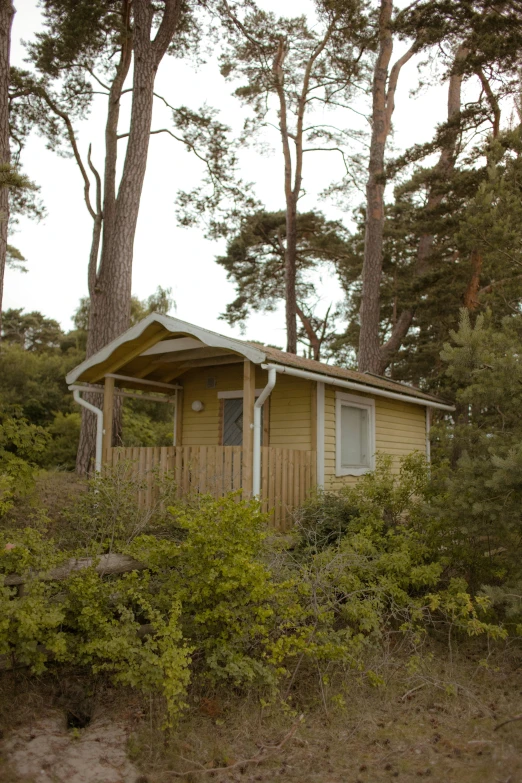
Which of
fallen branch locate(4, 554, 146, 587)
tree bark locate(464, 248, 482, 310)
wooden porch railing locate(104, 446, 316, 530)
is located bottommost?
fallen branch locate(4, 554, 146, 587)

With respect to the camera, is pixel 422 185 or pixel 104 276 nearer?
pixel 104 276

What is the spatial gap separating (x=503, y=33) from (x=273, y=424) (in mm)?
9313

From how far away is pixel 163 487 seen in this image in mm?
7066

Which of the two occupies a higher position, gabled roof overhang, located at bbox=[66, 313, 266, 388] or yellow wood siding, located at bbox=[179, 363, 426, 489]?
gabled roof overhang, located at bbox=[66, 313, 266, 388]

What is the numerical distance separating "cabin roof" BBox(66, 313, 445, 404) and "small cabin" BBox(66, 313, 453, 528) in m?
0.02

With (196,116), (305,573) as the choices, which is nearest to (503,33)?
(196,116)

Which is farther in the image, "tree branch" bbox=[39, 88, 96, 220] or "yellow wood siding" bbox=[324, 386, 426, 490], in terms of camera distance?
"tree branch" bbox=[39, 88, 96, 220]

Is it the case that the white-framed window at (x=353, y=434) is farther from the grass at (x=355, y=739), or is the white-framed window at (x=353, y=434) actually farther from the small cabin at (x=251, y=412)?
the grass at (x=355, y=739)

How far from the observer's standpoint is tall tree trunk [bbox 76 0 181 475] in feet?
40.9

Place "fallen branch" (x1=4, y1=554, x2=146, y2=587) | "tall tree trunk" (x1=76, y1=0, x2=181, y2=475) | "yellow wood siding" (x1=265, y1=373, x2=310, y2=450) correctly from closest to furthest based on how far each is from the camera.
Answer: "fallen branch" (x1=4, y1=554, x2=146, y2=587) → "yellow wood siding" (x1=265, y1=373, x2=310, y2=450) → "tall tree trunk" (x1=76, y1=0, x2=181, y2=475)

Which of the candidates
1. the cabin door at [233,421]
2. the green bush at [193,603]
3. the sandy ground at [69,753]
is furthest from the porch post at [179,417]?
the sandy ground at [69,753]

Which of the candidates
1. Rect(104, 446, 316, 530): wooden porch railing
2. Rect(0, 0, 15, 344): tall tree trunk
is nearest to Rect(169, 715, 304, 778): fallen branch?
Rect(104, 446, 316, 530): wooden porch railing

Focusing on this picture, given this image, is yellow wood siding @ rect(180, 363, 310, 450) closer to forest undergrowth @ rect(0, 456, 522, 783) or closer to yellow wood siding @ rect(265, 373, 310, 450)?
yellow wood siding @ rect(265, 373, 310, 450)

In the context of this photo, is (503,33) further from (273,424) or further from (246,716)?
(246,716)
